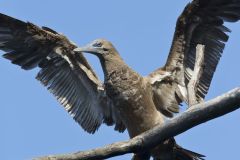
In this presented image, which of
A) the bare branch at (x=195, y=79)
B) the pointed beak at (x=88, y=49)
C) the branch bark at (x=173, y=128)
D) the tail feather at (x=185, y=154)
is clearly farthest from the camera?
the pointed beak at (x=88, y=49)

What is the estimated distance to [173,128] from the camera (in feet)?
28.8

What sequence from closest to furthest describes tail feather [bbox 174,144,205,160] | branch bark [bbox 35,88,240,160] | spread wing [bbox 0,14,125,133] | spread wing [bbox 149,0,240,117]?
branch bark [bbox 35,88,240,160] → tail feather [bbox 174,144,205,160] → spread wing [bbox 149,0,240,117] → spread wing [bbox 0,14,125,133]

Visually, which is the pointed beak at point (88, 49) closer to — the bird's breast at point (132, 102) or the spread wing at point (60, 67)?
the bird's breast at point (132, 102)

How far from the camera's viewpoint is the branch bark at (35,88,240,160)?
8.34 metres

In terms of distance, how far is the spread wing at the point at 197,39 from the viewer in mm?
11789

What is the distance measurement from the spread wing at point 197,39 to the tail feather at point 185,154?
3.07ft

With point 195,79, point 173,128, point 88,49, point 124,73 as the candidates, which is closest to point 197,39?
point 124,73

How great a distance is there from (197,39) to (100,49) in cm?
163

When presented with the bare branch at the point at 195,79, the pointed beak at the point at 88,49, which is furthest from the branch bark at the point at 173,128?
the pointed beak at the point at 88,49

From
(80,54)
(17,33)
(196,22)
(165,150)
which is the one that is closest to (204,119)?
(165,150)

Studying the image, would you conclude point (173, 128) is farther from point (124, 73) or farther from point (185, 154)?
point (124, 73)

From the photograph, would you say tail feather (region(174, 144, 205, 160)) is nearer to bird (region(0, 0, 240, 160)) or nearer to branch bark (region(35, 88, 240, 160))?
bird (region(0, 0, 240, 160))

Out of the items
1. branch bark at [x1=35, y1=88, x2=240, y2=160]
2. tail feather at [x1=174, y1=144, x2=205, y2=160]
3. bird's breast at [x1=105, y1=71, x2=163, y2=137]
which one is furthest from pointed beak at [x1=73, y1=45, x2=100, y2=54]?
branch bark at [x1=35, y1=88, x2=240, y2=160]

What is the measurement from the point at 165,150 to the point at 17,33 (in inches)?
146
